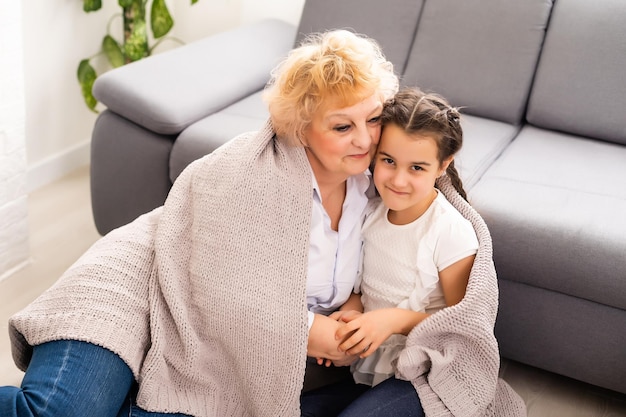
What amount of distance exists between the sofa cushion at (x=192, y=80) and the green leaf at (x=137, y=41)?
0.45 m

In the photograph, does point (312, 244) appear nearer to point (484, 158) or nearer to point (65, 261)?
point (484, 158)

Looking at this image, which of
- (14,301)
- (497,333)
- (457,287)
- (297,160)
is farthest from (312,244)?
(14,301)

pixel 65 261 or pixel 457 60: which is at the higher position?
pixel 457 60

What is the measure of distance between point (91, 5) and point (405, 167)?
6.31 ft

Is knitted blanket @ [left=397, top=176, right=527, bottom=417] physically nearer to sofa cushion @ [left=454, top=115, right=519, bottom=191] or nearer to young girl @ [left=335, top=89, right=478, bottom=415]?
young girl @ [left=335, top=89, right=478, bottom=415]

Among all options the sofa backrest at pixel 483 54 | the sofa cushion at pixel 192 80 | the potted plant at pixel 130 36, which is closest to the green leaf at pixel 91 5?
the potted plant at pixel 130 36

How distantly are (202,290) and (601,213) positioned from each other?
990mm

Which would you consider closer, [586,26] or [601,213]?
[601,213]

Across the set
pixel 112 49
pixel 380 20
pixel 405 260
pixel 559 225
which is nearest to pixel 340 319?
pixel 405 260

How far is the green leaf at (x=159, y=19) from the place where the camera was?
10.2 ft

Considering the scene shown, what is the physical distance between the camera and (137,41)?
315cm

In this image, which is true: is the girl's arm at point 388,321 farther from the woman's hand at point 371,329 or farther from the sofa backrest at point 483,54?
the sofa backrest at point 483,54

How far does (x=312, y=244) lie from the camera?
1.64 metres

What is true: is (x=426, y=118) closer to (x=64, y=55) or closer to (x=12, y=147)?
(x=12, y=147)
